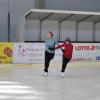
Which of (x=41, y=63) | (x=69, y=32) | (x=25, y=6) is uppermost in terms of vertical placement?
(x=25, y=6)

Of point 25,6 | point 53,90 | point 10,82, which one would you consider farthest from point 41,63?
point 53,90

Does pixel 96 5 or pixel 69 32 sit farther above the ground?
pixel 96 5

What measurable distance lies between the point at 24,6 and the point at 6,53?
9215 mm

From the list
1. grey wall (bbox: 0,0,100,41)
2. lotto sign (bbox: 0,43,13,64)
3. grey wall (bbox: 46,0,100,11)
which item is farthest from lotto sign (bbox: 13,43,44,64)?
grey wall (bbox: 46,0,100,11)

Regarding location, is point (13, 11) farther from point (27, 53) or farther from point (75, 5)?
point (27, 53)

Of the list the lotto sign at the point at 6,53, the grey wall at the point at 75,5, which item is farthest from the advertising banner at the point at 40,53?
the grey wall at the point at 75,5

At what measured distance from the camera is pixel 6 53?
24.5 meters

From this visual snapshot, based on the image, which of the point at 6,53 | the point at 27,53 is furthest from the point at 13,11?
the point at 6,53

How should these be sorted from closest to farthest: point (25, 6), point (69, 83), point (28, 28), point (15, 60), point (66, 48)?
point (69, 83) → point (66, 48) → point (15, 60) → point (28, 28) → point (25, 6)

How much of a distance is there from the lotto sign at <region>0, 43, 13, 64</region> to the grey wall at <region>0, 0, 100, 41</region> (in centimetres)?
754

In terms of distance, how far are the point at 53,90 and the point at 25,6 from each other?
21.9m

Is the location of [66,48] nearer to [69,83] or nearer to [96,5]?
[69,83]

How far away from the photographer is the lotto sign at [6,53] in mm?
24377

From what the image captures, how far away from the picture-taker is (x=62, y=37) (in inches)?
1243
